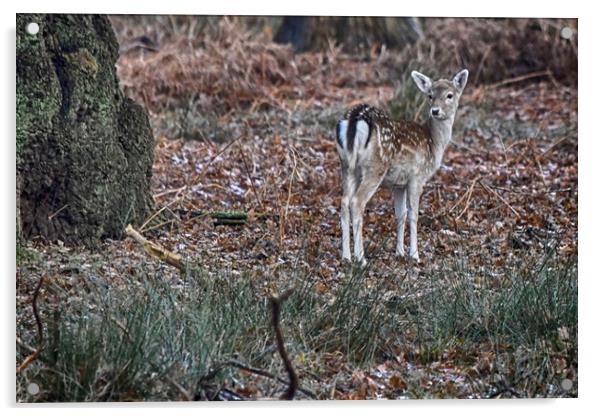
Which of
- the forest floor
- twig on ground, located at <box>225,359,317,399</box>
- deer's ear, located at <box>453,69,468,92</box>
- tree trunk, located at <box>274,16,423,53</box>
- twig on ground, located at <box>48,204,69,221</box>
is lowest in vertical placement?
twig on ground, located at <box>225,359,317,399</box>

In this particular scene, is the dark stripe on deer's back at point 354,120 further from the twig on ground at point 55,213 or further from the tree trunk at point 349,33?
the tree trunk at point 349,33

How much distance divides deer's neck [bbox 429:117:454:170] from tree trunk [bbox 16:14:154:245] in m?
1.68

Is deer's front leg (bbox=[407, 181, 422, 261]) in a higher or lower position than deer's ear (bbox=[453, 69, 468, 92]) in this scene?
lower

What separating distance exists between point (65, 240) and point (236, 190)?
1.05 m

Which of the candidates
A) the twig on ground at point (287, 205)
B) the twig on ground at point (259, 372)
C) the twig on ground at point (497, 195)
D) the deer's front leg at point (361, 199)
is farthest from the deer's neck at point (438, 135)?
the twig on ground at point (259, 372)

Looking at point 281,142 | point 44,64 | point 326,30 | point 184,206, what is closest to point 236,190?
point 184,206

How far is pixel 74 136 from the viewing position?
21.3ft

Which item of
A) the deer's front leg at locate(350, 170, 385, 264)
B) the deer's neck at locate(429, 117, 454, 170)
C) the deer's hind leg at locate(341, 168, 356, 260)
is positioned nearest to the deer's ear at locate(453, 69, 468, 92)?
the deer's neck at locate(429, 117, 454, 170)

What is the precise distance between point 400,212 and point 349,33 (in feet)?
11.4

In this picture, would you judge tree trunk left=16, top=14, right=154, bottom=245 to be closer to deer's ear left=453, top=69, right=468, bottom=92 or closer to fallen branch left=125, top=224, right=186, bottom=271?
fallen branch left=125, top=224, right=186, bottom=271

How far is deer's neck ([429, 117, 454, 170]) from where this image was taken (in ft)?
23.9

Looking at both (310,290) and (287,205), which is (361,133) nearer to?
(287,205)

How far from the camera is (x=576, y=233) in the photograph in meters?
6.66

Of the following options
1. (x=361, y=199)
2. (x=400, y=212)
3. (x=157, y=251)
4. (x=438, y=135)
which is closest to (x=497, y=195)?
(x=438, y=135)
